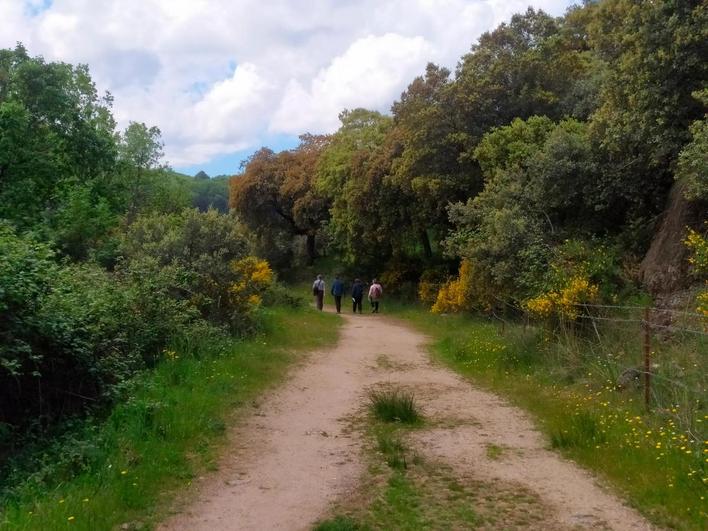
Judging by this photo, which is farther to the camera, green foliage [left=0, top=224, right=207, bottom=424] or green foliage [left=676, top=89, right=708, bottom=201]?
green foliage [left=676, top=89, right=708, bottom=201]

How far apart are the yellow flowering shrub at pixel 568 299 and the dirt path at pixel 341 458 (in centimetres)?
200

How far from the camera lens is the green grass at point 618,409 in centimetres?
538

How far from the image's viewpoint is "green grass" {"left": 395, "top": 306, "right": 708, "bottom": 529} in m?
5.38

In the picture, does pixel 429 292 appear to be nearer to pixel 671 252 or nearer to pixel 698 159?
pixel 671 252

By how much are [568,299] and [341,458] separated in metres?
5.82

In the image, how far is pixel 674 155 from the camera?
1196cm

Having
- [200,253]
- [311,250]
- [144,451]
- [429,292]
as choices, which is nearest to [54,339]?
[144,451]

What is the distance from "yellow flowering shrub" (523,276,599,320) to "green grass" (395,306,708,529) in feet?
1.76

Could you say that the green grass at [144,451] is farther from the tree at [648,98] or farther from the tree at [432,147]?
the tree at [432,147]

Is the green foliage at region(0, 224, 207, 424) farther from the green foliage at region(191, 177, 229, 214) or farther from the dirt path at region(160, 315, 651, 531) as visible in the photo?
the green foliage at region(191, 177, 229, 214)

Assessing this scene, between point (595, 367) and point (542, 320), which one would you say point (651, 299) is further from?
point (595, 367)

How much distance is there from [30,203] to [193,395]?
1448 cm

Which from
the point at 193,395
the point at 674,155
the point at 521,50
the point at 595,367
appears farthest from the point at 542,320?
the point at 521,50

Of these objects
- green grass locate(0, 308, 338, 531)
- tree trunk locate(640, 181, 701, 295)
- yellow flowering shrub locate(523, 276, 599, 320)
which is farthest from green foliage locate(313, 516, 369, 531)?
tree trunk locate(640, 181, 701, 295)
